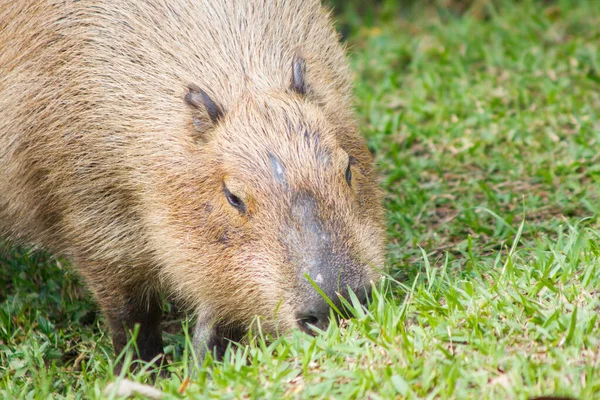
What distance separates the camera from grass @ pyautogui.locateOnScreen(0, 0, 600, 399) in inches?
150

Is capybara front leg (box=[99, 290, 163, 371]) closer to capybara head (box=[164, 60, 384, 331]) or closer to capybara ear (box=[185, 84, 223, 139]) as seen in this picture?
capybara head (box=[164, 60, 384, 331])

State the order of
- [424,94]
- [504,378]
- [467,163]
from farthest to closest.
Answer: [424,94] < [467,163] < [504,378]

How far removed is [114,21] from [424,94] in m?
3.80

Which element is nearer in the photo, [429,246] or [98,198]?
[98,198]

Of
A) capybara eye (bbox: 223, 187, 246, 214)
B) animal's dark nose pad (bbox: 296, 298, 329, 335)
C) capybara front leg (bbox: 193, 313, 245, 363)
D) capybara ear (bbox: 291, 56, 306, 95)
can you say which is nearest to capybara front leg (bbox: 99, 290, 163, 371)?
capybara front leg (bbox: 193, 313, 245, 363)

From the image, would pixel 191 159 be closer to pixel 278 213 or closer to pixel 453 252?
pixel 278 213

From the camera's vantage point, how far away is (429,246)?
6098mm

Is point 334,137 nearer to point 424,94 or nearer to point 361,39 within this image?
point 424,94

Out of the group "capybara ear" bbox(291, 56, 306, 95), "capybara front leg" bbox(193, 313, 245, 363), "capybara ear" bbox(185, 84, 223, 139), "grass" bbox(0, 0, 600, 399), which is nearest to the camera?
"grass" bbox(0, 0, 600, 399)

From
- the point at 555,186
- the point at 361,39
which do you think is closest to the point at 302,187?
the point at 555,186

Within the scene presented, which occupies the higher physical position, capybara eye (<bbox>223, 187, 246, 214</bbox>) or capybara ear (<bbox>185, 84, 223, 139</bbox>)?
capybara ear (<bbox>185, 84, 223, 139</bbox>)

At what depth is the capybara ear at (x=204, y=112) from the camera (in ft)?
15.7

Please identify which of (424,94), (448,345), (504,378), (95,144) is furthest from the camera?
(424,94)

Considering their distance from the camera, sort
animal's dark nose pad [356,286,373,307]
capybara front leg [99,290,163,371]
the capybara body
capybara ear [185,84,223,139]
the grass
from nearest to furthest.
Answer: the grass < animal's dark nose pad [356,286,373,307] < the capybara body < capybara ear [185,84,223,139] < capybara front leg [99,290,163,371]
